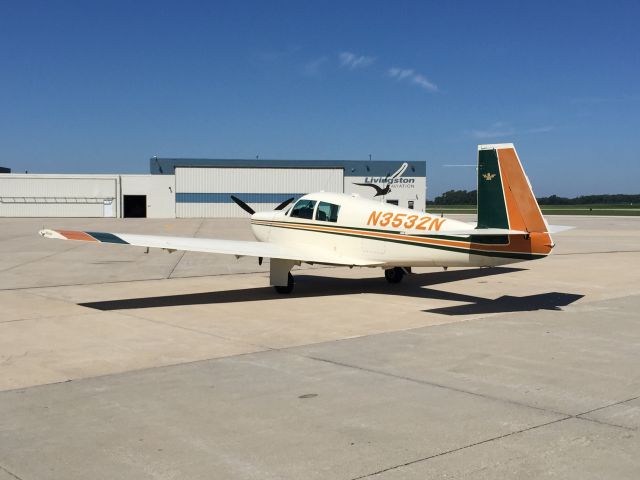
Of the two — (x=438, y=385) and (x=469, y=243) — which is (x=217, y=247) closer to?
(x=469, y=243)

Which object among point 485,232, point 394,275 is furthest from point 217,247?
point 485,232

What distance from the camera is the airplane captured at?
36.4 feet

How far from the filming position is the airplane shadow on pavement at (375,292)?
1234 centimetres

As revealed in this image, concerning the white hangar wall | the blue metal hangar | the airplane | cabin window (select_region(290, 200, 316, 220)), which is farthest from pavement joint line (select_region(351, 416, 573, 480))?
the white hangar wall

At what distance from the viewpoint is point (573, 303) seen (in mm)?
12859

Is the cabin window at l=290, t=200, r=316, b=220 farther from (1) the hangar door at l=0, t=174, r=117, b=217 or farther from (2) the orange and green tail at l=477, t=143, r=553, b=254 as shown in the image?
(1) the hangar door at l=0, t=174, r=117, b=217

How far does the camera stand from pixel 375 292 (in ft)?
48.0

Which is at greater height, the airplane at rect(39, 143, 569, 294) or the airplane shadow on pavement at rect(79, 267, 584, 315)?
the airplane at rect(39, 143, 569, 294)

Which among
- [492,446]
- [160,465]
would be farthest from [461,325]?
[160,465]

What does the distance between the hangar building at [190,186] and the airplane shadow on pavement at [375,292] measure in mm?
54786

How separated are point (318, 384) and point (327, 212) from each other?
842 centimetres

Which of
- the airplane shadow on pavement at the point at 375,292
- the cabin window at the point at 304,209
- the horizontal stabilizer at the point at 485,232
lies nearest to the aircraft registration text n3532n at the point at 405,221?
the horizontal stabilizer at the point at 485,232

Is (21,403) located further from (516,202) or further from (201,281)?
(201,281)

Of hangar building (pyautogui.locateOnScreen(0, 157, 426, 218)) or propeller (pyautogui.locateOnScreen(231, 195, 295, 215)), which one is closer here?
propeller (pyautogui.locateOnScreen(231, 195, 295, 215))
